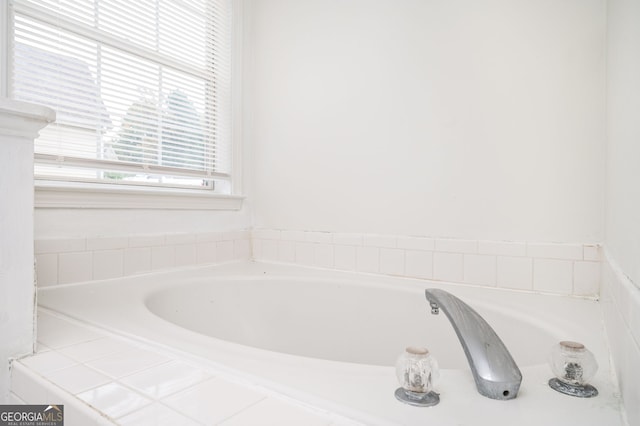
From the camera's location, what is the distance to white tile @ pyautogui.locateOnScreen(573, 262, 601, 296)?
1.18 m

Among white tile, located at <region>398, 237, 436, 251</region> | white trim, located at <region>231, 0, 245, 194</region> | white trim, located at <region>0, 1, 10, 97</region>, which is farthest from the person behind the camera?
white trim, located at <region>231, 0, 245, 194</region>

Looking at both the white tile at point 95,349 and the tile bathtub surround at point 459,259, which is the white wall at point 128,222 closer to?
the tile bathtub surround at point 459,259

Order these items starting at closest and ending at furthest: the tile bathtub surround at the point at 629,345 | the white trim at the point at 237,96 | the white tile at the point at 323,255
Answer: the tile bathtub surround at the point at 629,345 < the white tile at the point at 323,255 < the white trim at the point at 237,96

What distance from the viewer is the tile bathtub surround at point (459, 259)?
1.22 m

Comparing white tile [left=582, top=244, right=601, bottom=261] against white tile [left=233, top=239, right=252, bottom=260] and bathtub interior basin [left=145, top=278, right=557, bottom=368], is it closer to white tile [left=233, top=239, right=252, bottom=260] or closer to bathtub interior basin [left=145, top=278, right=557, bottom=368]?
bathtub interior basin [left=145, top=278, right=557, bottom=368]

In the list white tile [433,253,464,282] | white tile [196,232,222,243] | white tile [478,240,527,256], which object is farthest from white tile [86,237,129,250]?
white tile [478,240,527,256]

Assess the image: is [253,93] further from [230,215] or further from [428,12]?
[428,12]

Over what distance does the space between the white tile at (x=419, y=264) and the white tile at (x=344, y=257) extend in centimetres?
25

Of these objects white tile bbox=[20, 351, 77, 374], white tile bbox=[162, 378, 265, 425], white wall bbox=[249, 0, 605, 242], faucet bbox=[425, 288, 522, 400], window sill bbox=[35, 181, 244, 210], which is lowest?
white tile bbox=[20, 351, 77, 374]

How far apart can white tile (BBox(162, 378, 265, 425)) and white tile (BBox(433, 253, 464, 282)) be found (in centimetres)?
103

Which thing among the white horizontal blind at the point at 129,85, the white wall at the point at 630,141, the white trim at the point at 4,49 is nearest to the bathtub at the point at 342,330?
the white wall at the point at 630,141

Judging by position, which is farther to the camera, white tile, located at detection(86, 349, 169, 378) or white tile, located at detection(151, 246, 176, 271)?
white tile, located at detection(151, 246, 176, 271)

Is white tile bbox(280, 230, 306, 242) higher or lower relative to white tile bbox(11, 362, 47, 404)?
higher

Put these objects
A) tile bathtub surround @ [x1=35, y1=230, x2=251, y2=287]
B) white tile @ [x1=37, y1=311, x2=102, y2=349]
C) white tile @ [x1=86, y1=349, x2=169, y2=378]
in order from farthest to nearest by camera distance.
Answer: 1. tile bathtub surround @ [x1=35, y1=230, x2=251, y2=287]
2. white tile @ [x1=37, y1=311, x2=102, y2=349]
3. white tile @ [x1=86, y1=349, x2=169, y2=378]
